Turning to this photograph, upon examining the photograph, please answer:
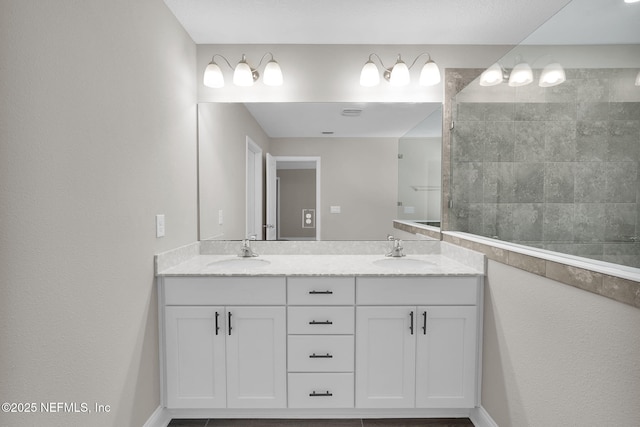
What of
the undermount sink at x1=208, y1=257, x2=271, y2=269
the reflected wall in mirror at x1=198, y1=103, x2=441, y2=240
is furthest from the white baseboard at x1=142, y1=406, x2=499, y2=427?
the reflected wall in mirror at x1=198, y1=103, x2=441, y2=240

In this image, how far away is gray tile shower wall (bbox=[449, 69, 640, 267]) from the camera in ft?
7.06

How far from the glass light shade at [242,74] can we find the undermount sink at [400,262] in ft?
4.69

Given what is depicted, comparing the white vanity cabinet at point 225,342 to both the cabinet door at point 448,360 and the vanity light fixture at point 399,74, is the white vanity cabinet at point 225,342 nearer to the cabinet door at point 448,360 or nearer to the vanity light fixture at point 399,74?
the cabinet door at point 448,360

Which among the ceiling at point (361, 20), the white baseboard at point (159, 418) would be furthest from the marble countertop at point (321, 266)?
the ceiling at point (361, 20)

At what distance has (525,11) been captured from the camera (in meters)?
1.89

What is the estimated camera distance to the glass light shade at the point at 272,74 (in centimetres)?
218

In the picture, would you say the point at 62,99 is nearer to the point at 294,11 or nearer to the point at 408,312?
the point at 294,11

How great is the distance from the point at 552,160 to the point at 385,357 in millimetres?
1673

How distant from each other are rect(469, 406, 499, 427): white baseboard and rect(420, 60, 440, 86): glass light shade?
1950mm

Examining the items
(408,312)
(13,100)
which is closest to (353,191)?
(408,312)

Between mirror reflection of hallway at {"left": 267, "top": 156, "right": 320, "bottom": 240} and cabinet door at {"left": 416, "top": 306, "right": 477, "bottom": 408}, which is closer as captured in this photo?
cabinet door at {"left": 416, "top": 306, "right": 477, "bottom": 408}

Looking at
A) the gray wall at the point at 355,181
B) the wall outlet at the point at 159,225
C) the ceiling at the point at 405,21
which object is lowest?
the wall outlet at the point at 159,225

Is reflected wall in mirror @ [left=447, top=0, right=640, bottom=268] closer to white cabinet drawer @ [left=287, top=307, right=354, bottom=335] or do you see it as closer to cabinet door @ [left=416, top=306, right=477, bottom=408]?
cabinet door @ [left=416, top=306, right=477, bottom=408]

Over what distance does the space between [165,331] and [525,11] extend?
2.64m
